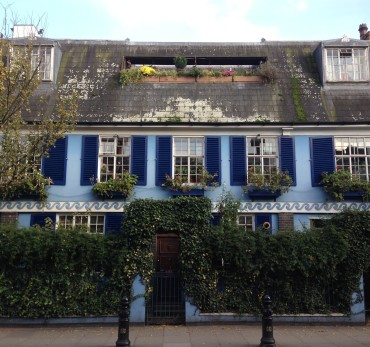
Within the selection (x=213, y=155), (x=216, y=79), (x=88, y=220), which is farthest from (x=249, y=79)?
(x=88, y=220)

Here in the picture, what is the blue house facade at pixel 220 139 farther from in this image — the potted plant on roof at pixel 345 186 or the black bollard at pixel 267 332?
the black bollard at pixel 267 332

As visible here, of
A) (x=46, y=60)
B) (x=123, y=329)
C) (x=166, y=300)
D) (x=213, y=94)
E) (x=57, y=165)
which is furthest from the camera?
(x=46, y=60)

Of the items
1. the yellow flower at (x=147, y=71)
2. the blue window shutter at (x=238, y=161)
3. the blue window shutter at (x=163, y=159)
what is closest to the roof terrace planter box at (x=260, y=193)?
the blue window shutter at (x=238, y=161)

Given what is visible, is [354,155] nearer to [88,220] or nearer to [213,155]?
[213,155]

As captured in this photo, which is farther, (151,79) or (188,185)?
(151,79)

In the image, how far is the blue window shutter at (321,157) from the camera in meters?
14.5

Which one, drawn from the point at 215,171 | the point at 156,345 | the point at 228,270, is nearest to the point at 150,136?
the point at 215,171

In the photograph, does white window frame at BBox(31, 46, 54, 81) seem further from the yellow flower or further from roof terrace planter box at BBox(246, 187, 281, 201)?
roof terrace planter box at BBox(246, 187, 281, 201)

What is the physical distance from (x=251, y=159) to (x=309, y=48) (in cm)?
676

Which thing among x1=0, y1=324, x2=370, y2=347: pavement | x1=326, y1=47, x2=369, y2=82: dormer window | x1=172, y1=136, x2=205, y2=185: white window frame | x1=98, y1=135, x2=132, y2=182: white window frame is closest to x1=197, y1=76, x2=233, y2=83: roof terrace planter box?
x1=172, y1=136, x2=205, y2=185: white window frame

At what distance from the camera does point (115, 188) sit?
1391 centimetres

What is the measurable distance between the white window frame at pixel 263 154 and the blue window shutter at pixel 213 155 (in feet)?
3.47

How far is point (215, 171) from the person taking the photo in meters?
14.5

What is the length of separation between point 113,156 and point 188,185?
293 centimetres
